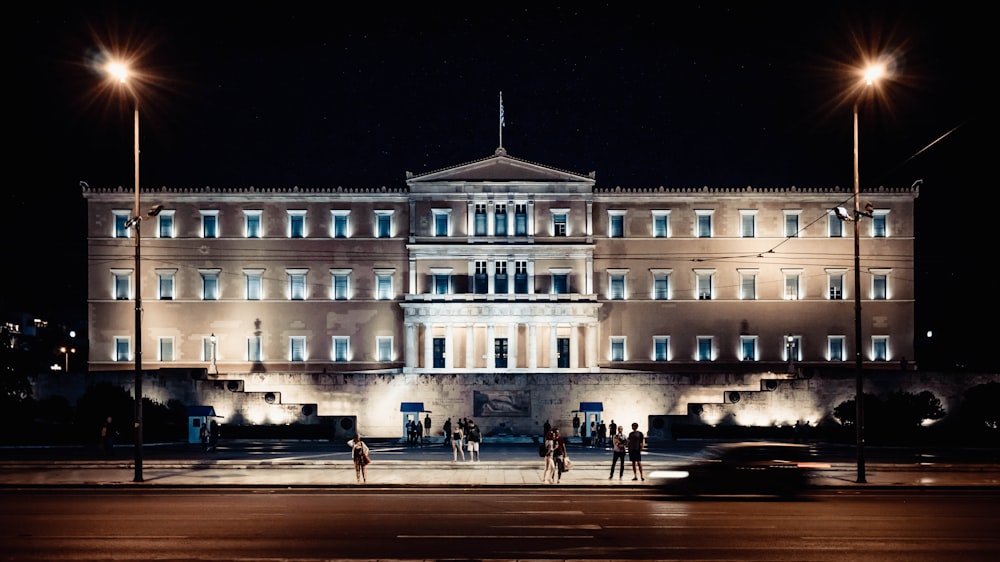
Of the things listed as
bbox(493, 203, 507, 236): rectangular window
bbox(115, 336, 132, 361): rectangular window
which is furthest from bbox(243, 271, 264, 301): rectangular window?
bbox(493, 203, 507, 236): rectangular window

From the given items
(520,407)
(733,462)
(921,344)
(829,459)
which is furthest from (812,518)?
(921,344)

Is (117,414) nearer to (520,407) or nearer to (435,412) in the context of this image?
(435,412)

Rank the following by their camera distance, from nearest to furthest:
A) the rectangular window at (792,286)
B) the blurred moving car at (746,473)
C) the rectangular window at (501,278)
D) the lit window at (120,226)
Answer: the blurred moving car at (746,473), the lit window at (120,226), the rectangular window at (501,278), the rectangular window at (792,286)

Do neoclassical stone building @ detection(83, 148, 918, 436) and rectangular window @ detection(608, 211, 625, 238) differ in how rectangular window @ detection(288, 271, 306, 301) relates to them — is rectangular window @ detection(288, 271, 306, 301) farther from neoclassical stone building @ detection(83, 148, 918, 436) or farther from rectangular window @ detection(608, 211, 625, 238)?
rectangular window @ detection(608, 211, 625, 238)

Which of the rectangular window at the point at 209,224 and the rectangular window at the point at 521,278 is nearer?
the rectangular window at the point at 521,278

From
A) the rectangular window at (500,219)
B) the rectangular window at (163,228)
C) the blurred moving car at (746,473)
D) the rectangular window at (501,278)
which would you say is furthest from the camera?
the rectangular window at (500,219)

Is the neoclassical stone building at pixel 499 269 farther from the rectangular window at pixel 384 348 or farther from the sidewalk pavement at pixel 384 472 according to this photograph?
the sidewalk pavement at pixel 384 472

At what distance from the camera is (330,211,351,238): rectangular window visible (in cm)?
6297

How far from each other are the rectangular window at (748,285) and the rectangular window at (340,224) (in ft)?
88.1

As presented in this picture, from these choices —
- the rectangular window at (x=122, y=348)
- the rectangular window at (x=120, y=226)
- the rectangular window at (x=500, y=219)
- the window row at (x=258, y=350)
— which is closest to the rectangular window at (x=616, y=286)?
the rectangular window at (x=500, y=219)

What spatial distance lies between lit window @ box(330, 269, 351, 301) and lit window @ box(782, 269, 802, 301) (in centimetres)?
2940

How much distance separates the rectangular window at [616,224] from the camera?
6316cm

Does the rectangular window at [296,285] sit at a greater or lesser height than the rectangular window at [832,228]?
lesser

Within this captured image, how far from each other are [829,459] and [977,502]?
1238cm
